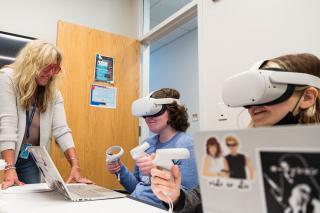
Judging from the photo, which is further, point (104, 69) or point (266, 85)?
point (104, 69)

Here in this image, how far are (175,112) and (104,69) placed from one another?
4.79 ft

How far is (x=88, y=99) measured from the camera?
105 inches

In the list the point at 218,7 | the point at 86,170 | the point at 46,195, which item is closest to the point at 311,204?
the point at 46,195

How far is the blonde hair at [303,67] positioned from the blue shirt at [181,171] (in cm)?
53

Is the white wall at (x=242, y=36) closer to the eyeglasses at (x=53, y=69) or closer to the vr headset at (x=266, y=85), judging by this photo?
the vr headset at (x=266, y=85)

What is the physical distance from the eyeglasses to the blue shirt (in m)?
0.67

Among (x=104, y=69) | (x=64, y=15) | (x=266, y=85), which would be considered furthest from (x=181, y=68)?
(x=266, y=85)

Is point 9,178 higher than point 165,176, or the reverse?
point 165,176

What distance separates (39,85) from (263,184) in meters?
1.52

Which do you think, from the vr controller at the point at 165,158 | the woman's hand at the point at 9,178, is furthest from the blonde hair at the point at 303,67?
the woman's hand at the point at 9,178

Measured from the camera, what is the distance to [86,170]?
2.58m

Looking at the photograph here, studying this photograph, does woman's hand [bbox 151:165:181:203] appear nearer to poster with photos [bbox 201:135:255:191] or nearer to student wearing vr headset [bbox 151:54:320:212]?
student wearing vr headset [bbox 151:54:320:212]

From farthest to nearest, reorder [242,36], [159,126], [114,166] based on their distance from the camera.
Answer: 1. [242,36]
2. [159,126]
3. [114,166]

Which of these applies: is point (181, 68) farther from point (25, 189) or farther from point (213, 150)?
point (213, 150)
